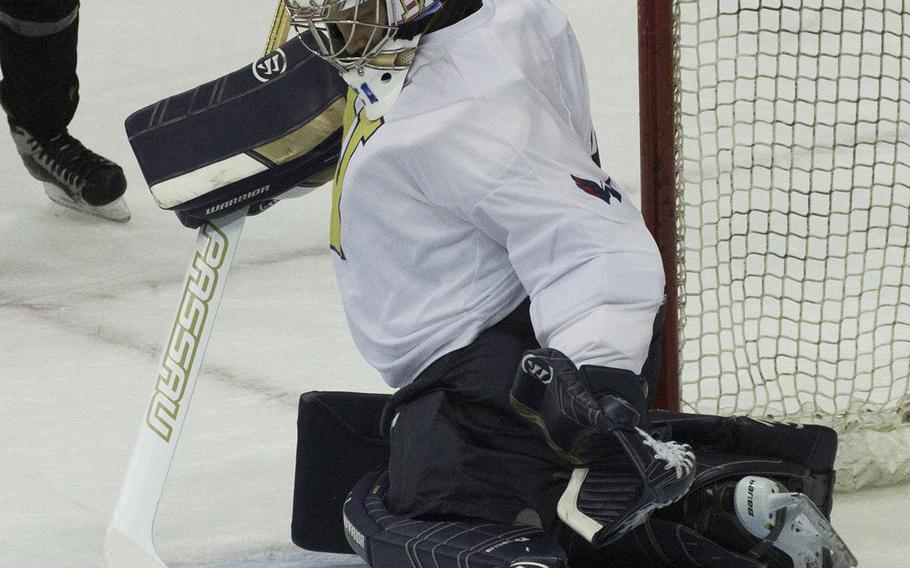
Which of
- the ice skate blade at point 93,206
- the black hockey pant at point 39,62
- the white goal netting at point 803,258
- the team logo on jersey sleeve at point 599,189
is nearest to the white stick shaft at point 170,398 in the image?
the team logo on jersey sleeve at point 599,189

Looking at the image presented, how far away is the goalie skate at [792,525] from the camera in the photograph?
1.63m

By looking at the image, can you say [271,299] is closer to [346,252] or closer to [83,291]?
[83,291]

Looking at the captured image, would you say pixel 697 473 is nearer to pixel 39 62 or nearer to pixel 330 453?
pixel 330 453

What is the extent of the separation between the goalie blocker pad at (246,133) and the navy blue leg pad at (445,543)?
1.33 ft

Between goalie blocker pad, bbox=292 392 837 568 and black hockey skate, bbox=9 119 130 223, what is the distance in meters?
1.58

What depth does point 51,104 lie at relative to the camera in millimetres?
3307

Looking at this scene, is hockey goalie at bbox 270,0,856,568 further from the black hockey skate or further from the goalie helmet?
the black hockey skate

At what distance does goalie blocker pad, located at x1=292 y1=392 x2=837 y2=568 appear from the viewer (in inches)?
66.9

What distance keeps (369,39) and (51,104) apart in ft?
6.30

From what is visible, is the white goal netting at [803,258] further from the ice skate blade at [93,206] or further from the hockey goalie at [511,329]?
the ice skate blade at [93,206]

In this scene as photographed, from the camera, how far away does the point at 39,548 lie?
6.64 feet

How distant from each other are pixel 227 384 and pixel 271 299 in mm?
416

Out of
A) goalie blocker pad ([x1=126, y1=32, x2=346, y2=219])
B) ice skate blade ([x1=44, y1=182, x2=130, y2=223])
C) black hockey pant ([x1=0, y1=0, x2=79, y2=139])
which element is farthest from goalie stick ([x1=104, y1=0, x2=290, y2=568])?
ice skate blade ([x1=44, y1=182, x2=130, y2=223])

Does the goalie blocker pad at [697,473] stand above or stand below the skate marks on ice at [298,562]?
above
